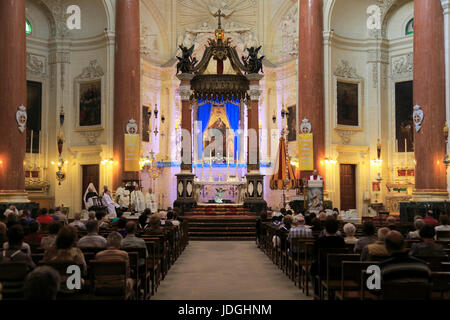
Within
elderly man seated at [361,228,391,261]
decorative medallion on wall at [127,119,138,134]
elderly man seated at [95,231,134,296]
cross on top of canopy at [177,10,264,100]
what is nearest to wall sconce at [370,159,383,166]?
cross on top of canopy at [177,10,264,100]

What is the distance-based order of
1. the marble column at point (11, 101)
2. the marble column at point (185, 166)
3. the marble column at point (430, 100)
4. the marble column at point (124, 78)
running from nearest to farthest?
the marble column at point (11, 101)
the marble column at point (430, 100)
the marble column at point (185, 166)
the marble column at point (124, 78)

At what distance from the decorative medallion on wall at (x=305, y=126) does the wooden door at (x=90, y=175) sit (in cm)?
1021

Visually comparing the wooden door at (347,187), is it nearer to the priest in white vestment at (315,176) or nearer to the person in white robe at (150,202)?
the priest in white vestment at (315,176)

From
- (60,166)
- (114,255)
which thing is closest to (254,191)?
(60,166)

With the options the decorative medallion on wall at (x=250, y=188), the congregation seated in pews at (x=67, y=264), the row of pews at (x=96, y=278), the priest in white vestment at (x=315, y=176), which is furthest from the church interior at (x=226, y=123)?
the congregation seated in pews at (x=67, y=264)

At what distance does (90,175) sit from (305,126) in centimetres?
1089

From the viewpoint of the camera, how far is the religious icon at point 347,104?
85.8 feet

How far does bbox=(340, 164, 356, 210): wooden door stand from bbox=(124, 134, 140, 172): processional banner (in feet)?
32.9

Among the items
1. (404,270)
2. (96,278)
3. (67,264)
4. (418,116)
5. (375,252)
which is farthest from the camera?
(418,116)

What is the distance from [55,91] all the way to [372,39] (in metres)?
16.1

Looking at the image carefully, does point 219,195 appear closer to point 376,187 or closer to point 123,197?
point 123,197

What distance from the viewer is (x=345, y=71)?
1033 inches
